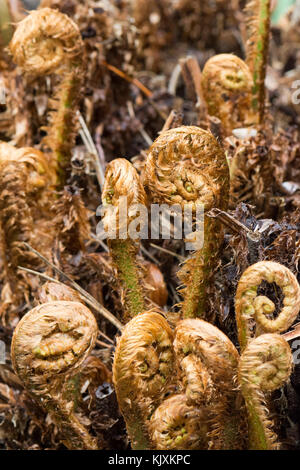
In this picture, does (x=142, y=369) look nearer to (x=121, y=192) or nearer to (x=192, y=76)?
(x=121, y=192)

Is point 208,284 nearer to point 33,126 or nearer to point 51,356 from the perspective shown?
point 51,356

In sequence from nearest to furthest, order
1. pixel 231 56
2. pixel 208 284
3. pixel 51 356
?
pixel 51 356 → pixel 208 284 → pixel 231 56

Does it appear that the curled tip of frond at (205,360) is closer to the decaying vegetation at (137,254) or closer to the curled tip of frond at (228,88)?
the decaying vegetation at (137,254)

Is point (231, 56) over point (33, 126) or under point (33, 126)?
over

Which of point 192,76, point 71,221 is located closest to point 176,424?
point 71,221

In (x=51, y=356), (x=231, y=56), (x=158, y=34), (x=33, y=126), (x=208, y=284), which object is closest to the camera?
(x=51, y=356)

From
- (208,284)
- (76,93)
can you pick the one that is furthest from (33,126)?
(208,284)
